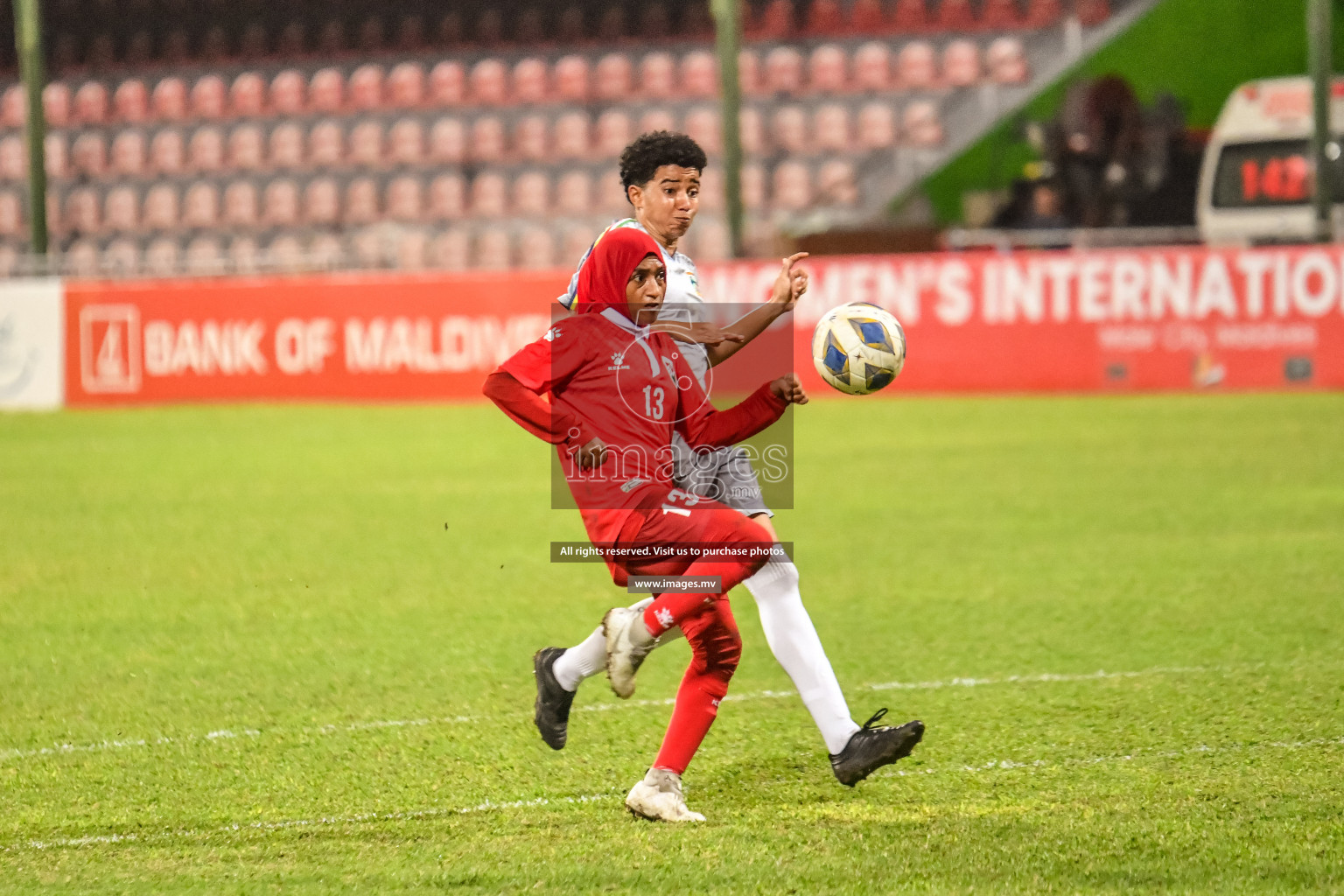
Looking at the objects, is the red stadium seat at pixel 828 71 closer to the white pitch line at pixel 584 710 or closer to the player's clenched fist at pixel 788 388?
the white pitch line at pixel 584 710

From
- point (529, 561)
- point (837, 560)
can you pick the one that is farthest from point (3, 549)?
point (837, 560)

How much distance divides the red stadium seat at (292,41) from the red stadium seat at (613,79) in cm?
565

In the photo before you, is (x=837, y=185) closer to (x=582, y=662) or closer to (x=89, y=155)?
(x=89, y=155)

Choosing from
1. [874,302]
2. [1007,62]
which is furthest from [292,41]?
[874,302]

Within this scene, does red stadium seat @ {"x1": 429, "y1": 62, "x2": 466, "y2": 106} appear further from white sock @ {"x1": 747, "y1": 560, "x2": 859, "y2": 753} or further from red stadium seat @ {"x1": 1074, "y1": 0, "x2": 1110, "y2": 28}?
white sock @ {"x1": 747, "y1": 560, "x2": 859, "y2": 753}

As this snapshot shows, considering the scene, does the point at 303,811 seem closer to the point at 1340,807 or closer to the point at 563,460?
the point at 563,460

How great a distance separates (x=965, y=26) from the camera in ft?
86.7

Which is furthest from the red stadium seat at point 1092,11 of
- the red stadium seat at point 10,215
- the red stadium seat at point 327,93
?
the red stadium seat at point 10,215

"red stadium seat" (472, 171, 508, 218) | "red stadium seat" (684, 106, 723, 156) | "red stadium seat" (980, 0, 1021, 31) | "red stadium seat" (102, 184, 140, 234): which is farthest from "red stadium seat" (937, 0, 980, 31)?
"red stadium seat" (102, 184, 140, 234)

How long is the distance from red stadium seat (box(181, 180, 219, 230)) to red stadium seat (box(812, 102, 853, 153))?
963 cm

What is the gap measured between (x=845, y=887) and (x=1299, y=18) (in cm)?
2324

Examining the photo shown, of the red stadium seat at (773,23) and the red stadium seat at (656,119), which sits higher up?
the red stadium seat at (773,23)

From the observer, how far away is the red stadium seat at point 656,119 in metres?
26.0

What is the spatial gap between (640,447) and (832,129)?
22.0m
